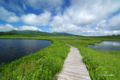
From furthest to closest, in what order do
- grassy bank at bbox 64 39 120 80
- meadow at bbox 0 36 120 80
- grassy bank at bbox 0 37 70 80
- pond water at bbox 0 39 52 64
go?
pond water at bbox 0 39 52 64 < grassy bank at bbox 64 39 120 80 < meadow at bbox 0 36 120 80 < grassy bank at bbox 0 37 70 80

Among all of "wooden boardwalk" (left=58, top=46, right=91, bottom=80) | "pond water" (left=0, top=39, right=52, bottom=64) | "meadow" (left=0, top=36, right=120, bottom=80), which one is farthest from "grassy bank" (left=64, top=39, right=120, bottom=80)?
"pond water" (left=0, top=39, right=52, bottom=64)

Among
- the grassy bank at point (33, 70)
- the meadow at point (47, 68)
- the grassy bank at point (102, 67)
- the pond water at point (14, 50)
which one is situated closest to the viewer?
the grassy bank at point (33, 70)

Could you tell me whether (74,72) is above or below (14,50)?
above

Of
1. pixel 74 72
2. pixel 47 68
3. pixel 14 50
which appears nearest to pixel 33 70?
pixel 47 68

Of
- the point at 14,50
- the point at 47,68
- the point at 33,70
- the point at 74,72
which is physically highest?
the point at 47,68

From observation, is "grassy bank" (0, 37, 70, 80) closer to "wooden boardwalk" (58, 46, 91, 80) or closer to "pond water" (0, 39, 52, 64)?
"wooden boardwalk" (58, 46, 91, 80)

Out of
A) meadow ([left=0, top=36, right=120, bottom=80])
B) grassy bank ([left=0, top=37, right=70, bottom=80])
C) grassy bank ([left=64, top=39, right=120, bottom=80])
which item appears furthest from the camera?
grassy bank ([left=64, top=39, right=120, bottom=80])

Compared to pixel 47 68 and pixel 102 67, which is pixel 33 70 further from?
pixel 102 67

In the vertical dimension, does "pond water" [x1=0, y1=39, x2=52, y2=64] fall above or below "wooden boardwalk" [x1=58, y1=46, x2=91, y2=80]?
below

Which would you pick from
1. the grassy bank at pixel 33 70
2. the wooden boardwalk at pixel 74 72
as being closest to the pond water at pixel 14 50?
the grassy bank at pixel 33 70

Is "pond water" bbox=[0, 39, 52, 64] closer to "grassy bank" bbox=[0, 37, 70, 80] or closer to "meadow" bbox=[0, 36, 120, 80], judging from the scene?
"meadow" bbox=[0, 36, 120, 80]

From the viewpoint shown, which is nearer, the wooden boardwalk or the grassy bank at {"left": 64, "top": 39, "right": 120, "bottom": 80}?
the wooden boardwalk

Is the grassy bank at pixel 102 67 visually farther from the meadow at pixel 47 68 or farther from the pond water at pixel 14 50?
the pond water at pixel 14 50

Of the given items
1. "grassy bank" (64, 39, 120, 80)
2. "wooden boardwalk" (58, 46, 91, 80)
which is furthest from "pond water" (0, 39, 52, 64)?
"grassy bank" (64, 39, 120, 80)
